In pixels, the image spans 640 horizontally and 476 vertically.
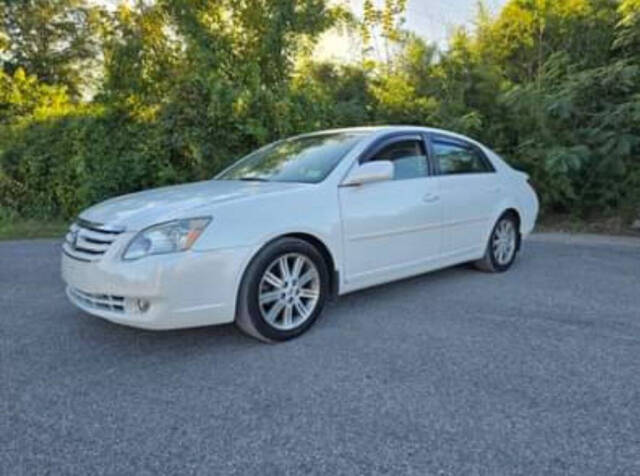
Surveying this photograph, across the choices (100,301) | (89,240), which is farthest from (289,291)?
(89,240)

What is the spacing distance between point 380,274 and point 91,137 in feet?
22.3

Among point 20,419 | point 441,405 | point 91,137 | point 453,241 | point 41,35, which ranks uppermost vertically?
point 41,35

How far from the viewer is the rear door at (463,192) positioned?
471 cm

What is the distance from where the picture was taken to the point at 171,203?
11.5 feet

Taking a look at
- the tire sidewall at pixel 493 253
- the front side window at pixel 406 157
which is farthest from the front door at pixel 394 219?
the tire sidewall at pixel 493 253

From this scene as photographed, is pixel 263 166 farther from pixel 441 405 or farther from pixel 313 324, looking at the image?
pixel 441 405

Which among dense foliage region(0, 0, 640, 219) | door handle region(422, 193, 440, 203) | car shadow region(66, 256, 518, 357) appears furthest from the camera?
dense foliage region(0, 0, 640, 219)

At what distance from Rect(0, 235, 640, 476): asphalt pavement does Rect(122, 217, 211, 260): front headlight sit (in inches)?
27.4

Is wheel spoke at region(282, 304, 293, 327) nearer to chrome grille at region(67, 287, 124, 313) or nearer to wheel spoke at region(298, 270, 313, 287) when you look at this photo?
wheel spoke at region(298, 270, 313, 287)

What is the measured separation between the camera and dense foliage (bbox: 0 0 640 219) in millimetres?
8039

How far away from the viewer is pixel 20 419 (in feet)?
8.63

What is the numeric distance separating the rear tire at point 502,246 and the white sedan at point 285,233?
0.20m

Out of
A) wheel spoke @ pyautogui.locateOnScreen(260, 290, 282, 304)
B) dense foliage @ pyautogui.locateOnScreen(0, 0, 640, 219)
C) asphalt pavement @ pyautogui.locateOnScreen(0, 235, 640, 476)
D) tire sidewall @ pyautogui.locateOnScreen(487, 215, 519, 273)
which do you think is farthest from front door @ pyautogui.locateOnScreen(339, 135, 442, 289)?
dense foliage @ pyautogui.locateOnScreen(0, 0, 640, 219)

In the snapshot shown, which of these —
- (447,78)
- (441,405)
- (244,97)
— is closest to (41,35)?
(244,97)
